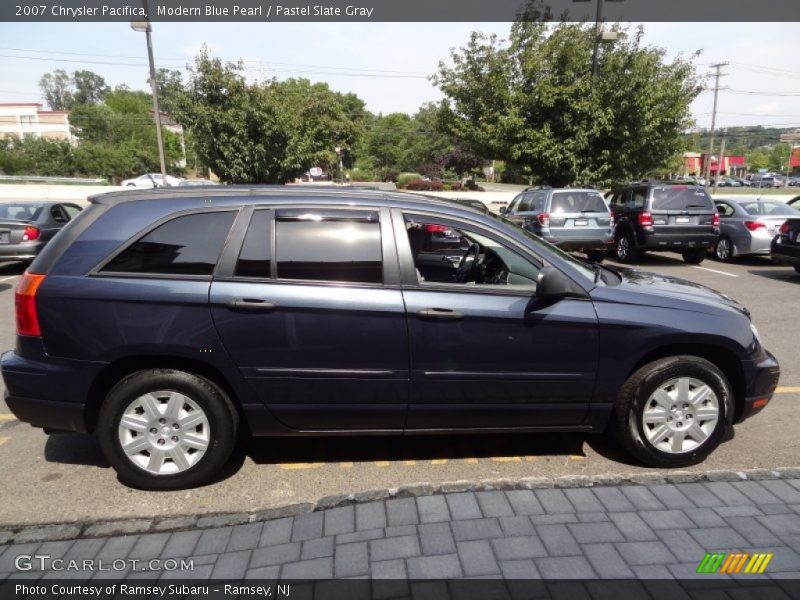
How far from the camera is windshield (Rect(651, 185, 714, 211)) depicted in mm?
11016

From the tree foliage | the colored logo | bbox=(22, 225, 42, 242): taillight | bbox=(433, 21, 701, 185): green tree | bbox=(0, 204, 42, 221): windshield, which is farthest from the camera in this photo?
the tree foliage

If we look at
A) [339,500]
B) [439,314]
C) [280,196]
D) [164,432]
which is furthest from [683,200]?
[164,432]

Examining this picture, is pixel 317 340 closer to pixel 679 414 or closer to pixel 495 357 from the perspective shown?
pixel 495 357

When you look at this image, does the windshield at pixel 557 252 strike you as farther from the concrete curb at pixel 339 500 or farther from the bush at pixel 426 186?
the bush at pixel 426 186

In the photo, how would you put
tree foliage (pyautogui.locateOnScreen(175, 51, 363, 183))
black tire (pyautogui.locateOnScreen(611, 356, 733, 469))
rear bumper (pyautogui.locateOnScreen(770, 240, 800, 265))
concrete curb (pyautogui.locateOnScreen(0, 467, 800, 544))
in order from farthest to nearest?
tree foliage (pyautogui.locateOnScreen(175, 51, 363, 183)) < rear bumper (pyautogui.locateOnScreen(770, 240, 800, 265)) < black tire (pyautogui.locateOnScreen(611, 356, 733, 469)) < concrete curb (pyautogui.locateOnScreen(0, 467, 800, 544))

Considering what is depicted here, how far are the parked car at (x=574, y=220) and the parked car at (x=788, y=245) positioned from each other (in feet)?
9.46

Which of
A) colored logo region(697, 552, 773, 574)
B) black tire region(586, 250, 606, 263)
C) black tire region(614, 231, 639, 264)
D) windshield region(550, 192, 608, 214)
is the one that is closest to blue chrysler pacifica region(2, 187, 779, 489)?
colored logo region(697, 552, 773, 574)

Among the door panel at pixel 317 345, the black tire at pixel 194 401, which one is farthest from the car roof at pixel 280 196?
the black tire at pixel 194 401

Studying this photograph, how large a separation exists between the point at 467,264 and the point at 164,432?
7.81 ft

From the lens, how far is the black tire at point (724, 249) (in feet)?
38.8

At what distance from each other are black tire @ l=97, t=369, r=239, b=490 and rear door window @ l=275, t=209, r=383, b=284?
0.81 meters

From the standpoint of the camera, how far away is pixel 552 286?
2994 mm

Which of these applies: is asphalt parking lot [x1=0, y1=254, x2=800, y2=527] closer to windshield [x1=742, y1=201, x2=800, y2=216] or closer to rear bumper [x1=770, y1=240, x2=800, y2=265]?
rear bumper [x1=770, y1=240, x2=800, y2=265]

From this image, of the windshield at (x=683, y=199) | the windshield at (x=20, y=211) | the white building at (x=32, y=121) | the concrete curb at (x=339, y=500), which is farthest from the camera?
the white building at (x=32, y=121)
